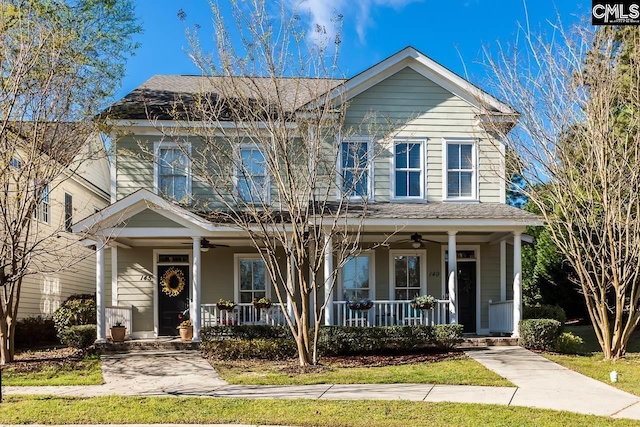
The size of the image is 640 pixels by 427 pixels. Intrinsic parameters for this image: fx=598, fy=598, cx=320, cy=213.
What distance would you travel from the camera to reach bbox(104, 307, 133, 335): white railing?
15.5 metres

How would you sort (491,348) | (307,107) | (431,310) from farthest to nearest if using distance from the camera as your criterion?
(431,310) < (491,348) < (307,107)

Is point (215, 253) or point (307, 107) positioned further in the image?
point (215, 253)

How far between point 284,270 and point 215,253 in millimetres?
2020

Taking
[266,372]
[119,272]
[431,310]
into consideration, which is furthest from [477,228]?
[119,272]

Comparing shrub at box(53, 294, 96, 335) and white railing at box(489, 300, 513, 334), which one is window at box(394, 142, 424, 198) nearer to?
white railing at box(489, 300, 513, 334)

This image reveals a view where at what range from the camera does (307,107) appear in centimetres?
1353

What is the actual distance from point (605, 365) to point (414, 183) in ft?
21.9

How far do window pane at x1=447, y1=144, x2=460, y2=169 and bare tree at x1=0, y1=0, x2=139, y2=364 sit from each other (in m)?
9.29

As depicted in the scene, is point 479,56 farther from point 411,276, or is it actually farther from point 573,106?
point 411,276

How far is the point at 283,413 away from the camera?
26.7ft

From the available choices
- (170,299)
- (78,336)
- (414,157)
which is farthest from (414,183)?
(78,336)

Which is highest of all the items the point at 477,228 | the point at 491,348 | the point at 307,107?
the point at 307,107

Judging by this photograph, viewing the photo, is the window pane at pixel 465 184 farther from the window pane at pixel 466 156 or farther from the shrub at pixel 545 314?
the shrub at pixel 545 314

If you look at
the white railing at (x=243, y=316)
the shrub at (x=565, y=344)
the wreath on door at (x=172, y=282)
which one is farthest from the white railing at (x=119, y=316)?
the shrub at (x=565, y=344)
